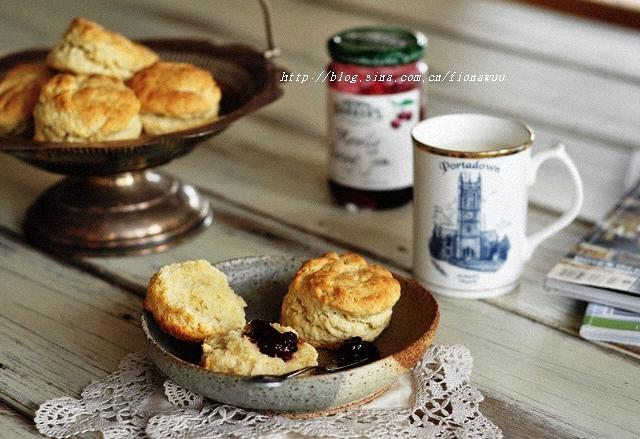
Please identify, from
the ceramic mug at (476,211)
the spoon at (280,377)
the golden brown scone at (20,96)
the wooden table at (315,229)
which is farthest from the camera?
the golden brown scone at (20,96)

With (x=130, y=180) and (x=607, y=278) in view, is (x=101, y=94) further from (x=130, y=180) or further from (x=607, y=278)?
(x=607, y=278)

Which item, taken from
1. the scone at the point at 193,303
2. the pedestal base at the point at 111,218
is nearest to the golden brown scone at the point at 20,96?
the pedestal base at the point at 111,218

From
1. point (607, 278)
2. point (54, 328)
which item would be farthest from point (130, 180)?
point (607, 278)

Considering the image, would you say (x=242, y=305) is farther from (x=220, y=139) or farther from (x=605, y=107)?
(x=605, y=107)

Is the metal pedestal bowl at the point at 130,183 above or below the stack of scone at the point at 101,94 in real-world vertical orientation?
below

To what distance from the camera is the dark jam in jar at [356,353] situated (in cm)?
77

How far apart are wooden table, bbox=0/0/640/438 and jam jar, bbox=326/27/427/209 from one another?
5 cm

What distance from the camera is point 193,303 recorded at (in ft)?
2.58

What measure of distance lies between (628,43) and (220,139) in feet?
2.38

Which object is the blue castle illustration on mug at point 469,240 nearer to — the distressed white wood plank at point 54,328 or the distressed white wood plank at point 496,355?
the distressed white wood plank at point 496,355

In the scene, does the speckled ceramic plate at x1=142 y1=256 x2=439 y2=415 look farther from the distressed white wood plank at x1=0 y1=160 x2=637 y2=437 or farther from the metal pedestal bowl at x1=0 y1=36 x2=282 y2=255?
the metal pedestal bowl at x1=0 y1=36 x2=282 y2=255

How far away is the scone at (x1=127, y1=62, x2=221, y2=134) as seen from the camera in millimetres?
1005

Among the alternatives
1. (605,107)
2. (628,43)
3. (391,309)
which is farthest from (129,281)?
(628,43)

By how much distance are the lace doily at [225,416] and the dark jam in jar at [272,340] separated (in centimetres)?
6
